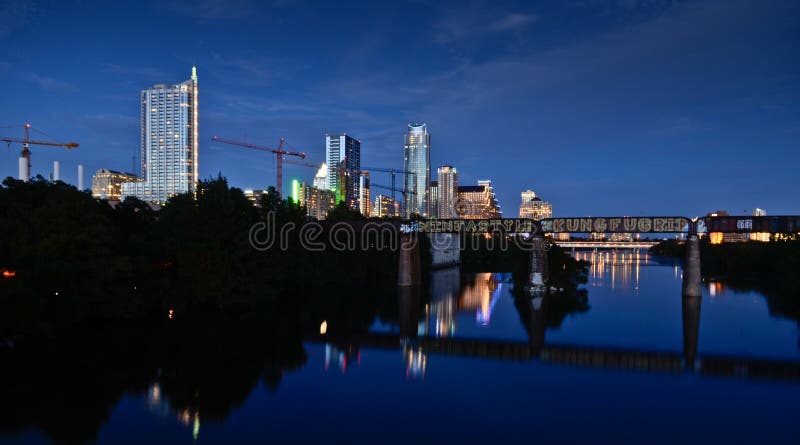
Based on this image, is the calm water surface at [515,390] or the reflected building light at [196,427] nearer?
the reflected building light at [196,427]

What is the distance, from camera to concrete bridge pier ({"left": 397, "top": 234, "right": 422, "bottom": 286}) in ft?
249

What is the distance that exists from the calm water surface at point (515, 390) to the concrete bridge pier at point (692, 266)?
13.6 m

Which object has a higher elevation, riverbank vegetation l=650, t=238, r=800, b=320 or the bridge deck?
riverbank vegetation l=650, t=238, r=800, b=320

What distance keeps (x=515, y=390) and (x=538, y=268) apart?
1655 inches

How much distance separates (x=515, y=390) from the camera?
27672 mm

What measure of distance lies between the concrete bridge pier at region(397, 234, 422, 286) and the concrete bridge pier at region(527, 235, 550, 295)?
1697 centimetres

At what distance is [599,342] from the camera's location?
40.2 meters

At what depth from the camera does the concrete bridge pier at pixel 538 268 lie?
6652 cm

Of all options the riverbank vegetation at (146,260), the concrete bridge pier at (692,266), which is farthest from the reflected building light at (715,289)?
the riverbank vegetation at (146,260)

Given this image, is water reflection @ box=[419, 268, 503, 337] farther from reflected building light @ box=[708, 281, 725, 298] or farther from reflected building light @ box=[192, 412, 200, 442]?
reflected building light @ box=[708, 281, 725, 298]

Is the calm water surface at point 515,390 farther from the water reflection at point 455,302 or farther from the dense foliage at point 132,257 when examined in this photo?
the dense foliage at point 132,257

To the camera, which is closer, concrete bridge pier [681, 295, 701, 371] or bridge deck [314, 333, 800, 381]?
bridge deck [314, 333, 800, 381]

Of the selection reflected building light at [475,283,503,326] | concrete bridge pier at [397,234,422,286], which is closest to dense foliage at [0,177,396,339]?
concrete bridge pier at [397,234,422,286]

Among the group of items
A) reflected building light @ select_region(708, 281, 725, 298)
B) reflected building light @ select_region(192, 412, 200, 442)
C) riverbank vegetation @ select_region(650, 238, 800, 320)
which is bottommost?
reflected building light @ select_region(192, 412, 200, 442)
